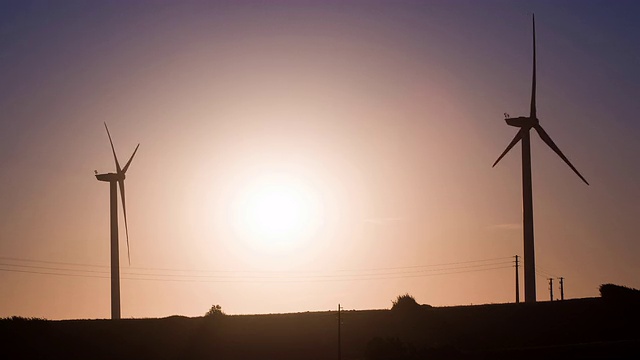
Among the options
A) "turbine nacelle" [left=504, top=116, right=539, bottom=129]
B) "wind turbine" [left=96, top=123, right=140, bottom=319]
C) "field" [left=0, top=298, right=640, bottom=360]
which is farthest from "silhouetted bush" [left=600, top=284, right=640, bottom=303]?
"wind turbine" [left=96, top=123, right=140, bottom=319]

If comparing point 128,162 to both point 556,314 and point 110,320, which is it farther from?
point 556,314

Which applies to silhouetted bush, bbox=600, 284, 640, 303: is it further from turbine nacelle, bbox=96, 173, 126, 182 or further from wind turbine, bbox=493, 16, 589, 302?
turbine nacelle, bbox=96, 173, 126, 182

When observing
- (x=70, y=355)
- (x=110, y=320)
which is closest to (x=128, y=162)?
(x=110, y=320)

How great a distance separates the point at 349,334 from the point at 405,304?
1741 cm

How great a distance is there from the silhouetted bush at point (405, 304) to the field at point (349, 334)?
106cm

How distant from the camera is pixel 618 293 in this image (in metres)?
141

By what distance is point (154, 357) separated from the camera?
119312 mm

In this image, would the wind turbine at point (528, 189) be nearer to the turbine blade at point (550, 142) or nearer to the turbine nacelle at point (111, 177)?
the turbine blade at point (550, 142)

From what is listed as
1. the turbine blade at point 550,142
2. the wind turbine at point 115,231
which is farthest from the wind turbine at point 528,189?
the wind turbine at point 115,231

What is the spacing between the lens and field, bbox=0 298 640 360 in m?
118

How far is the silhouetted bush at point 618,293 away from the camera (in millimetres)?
138625

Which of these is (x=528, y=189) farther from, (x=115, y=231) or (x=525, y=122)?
(x=115, y=231)

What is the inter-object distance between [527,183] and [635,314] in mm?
21052

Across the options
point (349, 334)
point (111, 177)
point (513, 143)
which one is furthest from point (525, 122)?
point (111, 177)
